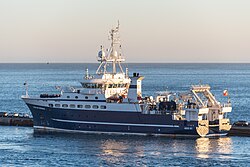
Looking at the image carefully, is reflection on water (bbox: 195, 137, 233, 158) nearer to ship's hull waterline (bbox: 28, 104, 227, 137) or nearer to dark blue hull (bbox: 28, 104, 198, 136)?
ship's hull waterline (bbox: 28, 104, 227, 137)

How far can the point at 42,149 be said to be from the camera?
64.8 m

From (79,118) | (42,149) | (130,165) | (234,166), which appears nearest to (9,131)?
(79,118)

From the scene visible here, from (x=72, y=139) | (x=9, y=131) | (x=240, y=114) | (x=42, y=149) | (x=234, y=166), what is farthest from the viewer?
(x=240, y=114)

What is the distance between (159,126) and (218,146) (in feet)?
25.1

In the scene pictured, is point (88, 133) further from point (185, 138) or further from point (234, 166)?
point (234, 166)

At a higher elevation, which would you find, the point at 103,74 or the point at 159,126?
the point at 103,74

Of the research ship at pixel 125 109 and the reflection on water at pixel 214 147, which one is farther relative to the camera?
the research ship at pixel 125 109

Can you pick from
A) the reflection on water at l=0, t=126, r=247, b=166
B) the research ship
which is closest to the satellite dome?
the research ship

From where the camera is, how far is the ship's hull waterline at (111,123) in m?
71.0

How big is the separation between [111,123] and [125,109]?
2.12 meters

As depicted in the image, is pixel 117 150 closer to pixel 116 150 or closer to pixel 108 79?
pixel 116 150

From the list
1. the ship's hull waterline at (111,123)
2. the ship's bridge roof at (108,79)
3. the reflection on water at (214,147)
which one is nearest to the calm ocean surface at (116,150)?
the reflection on water at (214,147)

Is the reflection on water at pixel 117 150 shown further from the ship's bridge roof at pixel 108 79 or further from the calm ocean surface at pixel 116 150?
the ship's bridge roof at pixel 108 79

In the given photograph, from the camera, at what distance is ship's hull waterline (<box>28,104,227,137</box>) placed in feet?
233
